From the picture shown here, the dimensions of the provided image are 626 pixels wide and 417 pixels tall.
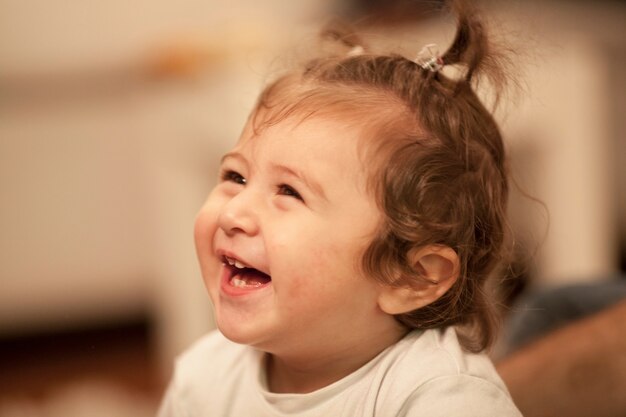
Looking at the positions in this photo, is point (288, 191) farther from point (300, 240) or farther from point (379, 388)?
point (379, 388)

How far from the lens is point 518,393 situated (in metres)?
1.00

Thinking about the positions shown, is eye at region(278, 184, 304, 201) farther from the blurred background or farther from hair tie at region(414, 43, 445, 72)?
the blurred background

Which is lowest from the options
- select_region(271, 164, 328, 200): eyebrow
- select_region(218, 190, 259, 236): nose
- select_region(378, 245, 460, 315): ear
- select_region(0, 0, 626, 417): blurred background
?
select_region(0, 0, 626, 417): blurred background

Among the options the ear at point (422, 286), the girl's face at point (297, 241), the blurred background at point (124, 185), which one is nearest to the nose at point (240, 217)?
the girl's face at point (297, 241)

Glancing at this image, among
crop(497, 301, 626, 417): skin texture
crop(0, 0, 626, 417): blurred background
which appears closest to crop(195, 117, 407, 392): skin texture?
crop(497, 301, 626, 417): skin texture

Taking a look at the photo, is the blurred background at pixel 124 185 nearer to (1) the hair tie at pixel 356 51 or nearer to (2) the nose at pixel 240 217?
(1) the hair tie at pixel 356 51

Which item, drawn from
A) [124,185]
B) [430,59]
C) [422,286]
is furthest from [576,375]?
[124,185]

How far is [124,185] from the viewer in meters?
2.54

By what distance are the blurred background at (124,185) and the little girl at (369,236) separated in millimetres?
1098

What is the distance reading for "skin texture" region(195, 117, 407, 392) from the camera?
75cm

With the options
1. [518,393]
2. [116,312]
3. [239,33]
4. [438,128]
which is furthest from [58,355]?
[438,128]

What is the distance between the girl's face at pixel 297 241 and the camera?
754mm

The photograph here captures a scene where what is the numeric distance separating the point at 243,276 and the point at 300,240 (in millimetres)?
75

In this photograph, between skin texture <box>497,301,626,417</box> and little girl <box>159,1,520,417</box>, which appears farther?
skin texture <box>497,301,626,417</box>
